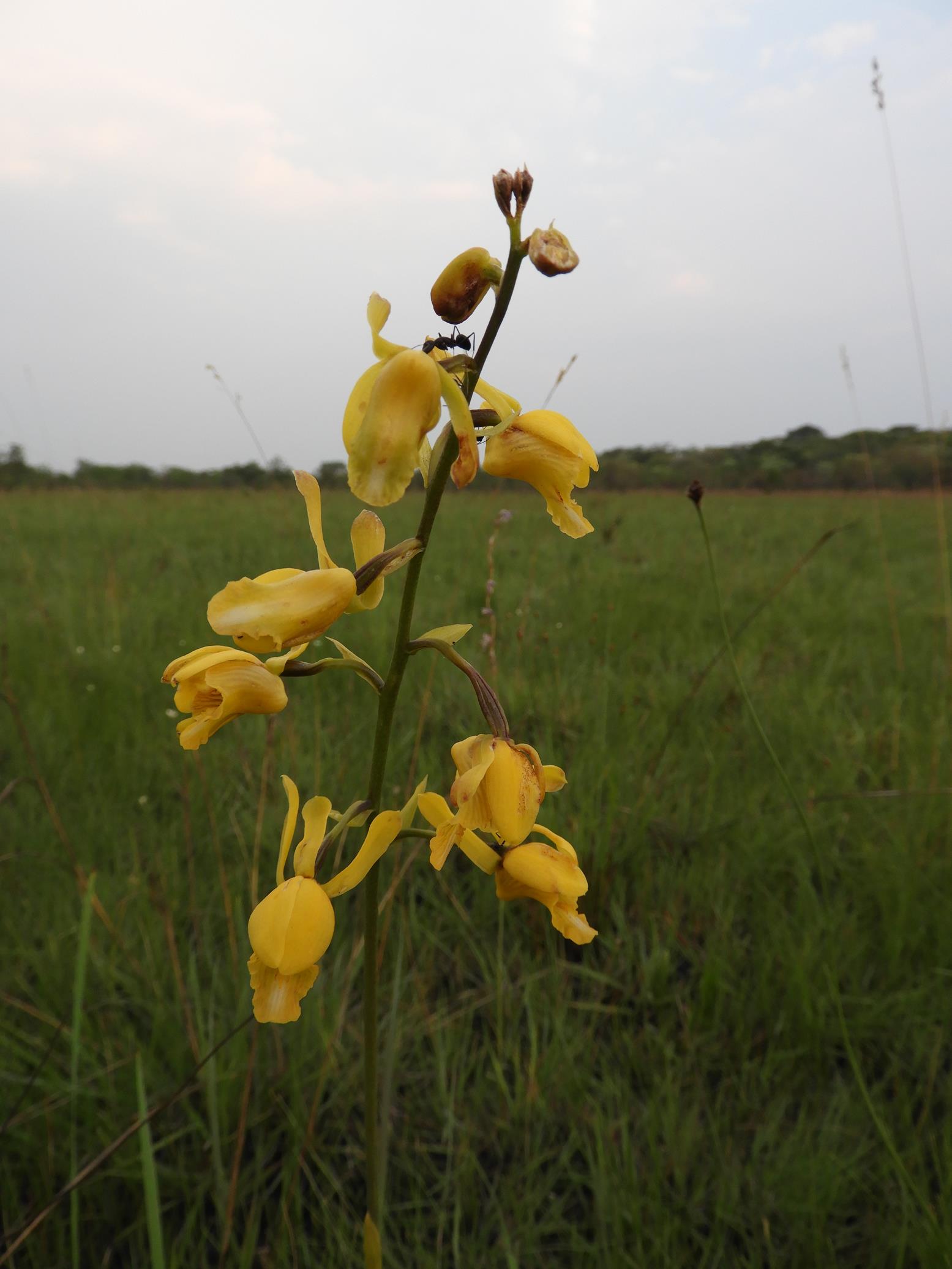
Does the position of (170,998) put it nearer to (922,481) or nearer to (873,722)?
(873,722)

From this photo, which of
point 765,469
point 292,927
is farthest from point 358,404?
point 765,469

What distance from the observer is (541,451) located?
2.63 ft

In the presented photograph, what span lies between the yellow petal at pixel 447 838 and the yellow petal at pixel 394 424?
31cm

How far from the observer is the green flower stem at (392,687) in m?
0.74

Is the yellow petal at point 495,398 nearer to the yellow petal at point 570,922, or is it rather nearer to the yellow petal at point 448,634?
the yellow petal at point 448,634

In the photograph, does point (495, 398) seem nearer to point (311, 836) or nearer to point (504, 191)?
point (504, 191)

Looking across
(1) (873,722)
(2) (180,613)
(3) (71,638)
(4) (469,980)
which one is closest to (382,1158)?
(4) (469,980)

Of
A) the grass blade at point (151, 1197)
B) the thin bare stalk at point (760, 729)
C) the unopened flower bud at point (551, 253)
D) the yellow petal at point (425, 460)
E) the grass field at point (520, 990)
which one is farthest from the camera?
the grass field at point (520, 990)

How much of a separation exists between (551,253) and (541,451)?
0.61 feet

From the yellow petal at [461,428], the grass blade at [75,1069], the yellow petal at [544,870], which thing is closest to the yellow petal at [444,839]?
the yellow petal at [544,870]

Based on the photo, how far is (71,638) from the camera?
10.1ft

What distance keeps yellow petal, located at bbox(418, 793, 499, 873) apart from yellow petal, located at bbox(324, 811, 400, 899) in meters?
0.03

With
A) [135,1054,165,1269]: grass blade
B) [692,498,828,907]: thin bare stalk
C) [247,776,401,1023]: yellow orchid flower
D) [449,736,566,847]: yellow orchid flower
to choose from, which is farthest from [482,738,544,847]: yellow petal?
[135,1054,165,1269]: grass blade

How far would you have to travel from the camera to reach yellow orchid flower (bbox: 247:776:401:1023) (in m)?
0.78
